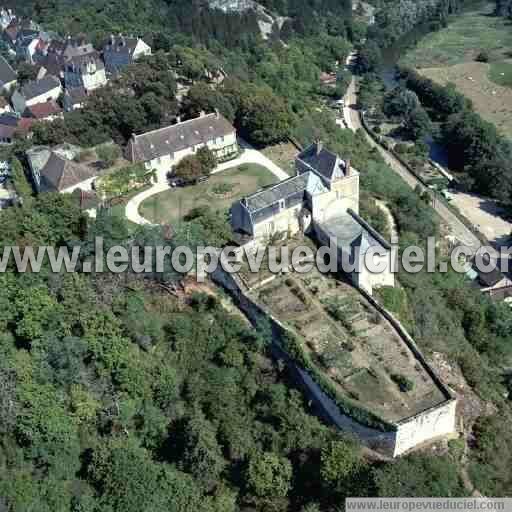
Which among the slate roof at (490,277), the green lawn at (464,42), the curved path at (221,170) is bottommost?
the green lawn at (464,42)

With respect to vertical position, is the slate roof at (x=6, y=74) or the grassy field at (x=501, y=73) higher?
the slate roof at (x=6, y=74)

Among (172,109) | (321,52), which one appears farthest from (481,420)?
(321,52)

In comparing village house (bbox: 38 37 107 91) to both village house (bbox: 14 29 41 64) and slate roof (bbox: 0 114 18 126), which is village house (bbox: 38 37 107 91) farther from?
slate roof (bbox: 0 114 18 126)

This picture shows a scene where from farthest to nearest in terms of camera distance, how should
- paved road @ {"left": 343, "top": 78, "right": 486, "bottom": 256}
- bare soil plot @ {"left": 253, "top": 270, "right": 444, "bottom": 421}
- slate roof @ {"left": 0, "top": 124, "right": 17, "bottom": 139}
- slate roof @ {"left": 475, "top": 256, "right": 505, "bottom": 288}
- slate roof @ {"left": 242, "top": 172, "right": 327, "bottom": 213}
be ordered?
1. slate roof @ {"left": 0, "top": 124, "right": 17, "bottom": 139}
2. paved road @ {"left": 343, "top": 78, "right": 486, "bottom": 256}
3. slate roof @ {"left": 475, "top": 256, "right": 505, "bottom": 288}
4. slate roof @ {"left": 242, "top": 172, "right": 327, "bottom": 213}
5. bare soil plot @ {"left": 253, "top": 270, "right": 444, "bottom": 421}

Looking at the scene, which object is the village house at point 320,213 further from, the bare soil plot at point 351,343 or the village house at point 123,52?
the village house at point 123,52

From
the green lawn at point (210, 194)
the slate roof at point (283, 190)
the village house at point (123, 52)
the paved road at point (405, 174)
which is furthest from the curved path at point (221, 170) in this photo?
the village house at point (123, 52)

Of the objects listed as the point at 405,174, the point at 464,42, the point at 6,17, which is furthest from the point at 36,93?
the point at 464,42

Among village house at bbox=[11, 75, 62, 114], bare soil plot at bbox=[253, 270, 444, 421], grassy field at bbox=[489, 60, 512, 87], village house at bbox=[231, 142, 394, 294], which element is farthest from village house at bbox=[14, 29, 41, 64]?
grassy field at bbox=[489, 60, 512, 87]
